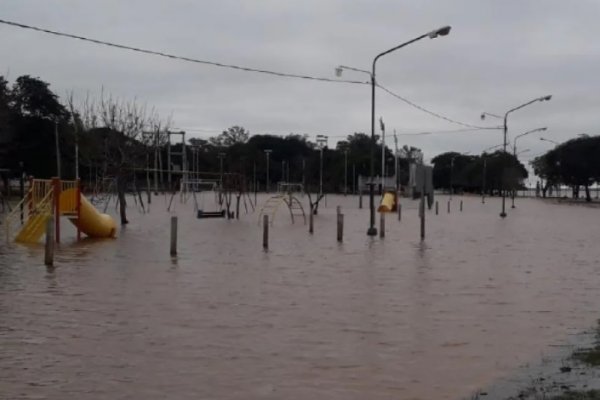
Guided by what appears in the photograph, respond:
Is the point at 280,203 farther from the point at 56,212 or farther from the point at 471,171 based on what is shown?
the point at 471,171

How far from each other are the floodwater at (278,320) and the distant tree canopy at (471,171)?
113 m

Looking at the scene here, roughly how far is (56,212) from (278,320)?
1499 centimetres

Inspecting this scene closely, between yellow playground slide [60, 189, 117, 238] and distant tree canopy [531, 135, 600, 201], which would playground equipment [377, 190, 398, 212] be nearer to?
yellow playground slide [60, 189, 117, 238]

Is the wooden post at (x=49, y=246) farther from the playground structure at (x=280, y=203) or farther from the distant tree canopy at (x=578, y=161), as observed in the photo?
the distant tree canopy at (x=578, y=161)

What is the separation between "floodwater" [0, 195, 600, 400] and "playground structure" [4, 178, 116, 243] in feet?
6.63

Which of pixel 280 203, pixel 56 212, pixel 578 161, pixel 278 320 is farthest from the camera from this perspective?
pixel 578 161

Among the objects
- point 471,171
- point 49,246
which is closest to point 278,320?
point 49,246

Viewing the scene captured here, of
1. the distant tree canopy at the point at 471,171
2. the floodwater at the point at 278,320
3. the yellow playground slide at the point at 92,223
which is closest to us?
the floodwater at the point at 278,320

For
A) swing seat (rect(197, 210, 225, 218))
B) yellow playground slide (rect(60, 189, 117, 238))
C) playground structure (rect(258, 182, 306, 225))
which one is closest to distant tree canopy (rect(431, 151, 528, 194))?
playground structure (rect(258, 182, 306, 225))

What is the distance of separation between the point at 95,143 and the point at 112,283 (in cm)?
3779

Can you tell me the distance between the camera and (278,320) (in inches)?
481

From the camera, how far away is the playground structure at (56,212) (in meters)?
25.3

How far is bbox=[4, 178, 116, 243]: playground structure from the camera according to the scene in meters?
25.3

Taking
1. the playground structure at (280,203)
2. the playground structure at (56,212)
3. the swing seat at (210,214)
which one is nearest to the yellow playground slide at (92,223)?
the playground structure at (56,212)
